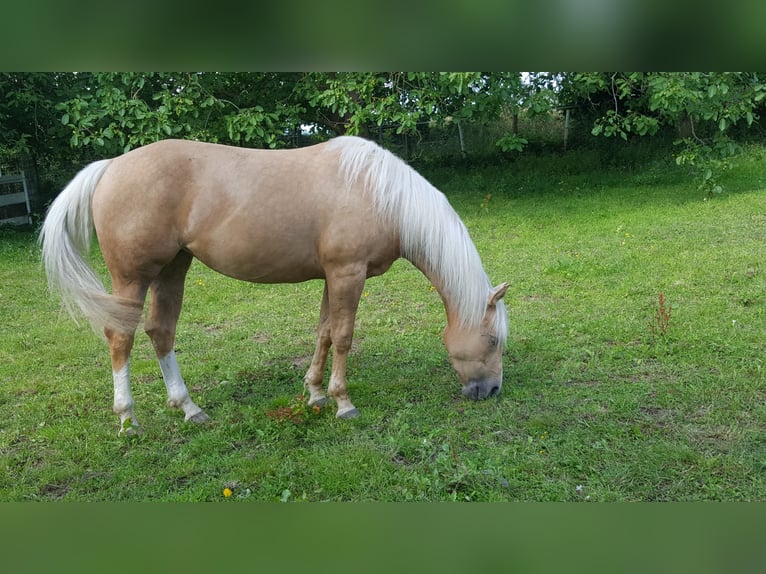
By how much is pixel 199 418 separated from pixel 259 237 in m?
1.49

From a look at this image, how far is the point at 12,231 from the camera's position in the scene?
12.0 meters

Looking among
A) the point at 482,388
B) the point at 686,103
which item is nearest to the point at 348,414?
the point at 482,388

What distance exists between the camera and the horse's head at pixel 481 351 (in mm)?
4344

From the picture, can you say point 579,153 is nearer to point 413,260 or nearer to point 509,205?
point 509,205

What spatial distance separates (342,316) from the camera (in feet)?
14.0

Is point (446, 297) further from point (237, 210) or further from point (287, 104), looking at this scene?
point (287, 104)

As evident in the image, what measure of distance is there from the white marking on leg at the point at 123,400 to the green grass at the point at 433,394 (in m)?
0.13

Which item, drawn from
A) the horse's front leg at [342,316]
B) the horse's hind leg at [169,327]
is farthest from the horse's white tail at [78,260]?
the horse's front leg at [342,316]

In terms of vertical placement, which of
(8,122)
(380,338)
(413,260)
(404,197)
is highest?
Answer: (8,122)

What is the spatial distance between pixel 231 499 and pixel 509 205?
32.9ft

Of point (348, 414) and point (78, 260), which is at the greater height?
point (78, 260)

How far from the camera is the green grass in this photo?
3340 mm

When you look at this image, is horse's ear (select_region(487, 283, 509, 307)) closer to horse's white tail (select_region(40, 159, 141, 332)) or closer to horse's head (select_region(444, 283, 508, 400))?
horse's head (select_region(444, 283, 508, 400))

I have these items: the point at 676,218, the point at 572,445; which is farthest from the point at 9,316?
the point at 676,218
